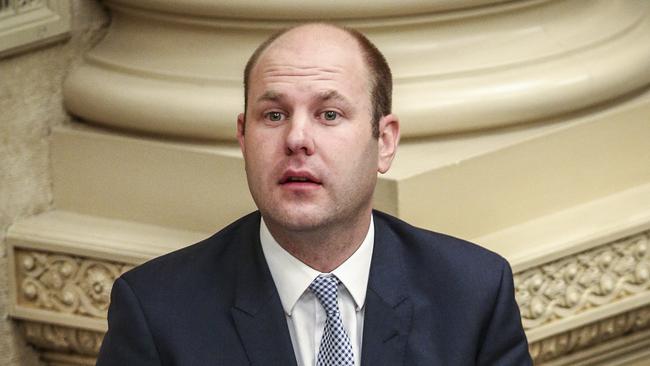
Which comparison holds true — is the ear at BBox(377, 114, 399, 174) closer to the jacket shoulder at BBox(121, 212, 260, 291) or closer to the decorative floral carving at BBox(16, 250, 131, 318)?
the jacket shoulder at BBox(121, 212, 260, 291)

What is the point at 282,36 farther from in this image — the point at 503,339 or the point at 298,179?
the point at 503,339

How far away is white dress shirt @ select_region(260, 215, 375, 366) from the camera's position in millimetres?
2568

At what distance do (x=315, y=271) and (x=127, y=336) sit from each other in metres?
0.34

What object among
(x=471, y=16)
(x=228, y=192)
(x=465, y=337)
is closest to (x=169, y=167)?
(x=228, y=192)

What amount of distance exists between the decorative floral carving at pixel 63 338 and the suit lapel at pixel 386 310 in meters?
1.02

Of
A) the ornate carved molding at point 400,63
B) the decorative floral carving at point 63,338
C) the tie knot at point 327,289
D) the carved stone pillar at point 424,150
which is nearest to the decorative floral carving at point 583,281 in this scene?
the carved stone pillar at point 424,150

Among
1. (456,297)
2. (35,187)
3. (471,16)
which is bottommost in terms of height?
(35,187)

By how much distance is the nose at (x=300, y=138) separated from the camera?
2.43 metres

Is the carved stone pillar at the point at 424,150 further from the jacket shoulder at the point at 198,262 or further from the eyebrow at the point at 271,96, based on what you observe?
the eyebrow at the point at 271,96

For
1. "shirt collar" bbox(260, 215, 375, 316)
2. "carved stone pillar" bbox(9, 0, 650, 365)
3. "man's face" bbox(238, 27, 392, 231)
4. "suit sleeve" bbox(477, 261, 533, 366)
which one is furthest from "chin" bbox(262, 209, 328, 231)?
"carved stone pillar" bbox(9, 0, 650, 365)

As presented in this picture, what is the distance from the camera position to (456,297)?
2.65 metres

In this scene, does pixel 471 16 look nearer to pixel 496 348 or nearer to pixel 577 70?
pixel 577 70

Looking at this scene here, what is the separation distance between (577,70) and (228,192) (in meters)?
0.86

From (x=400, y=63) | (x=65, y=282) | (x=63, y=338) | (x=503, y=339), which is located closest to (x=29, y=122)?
(x=65, y=282)
